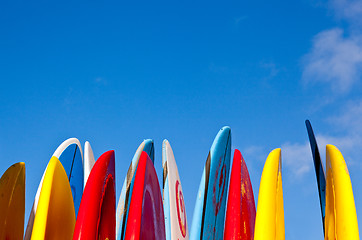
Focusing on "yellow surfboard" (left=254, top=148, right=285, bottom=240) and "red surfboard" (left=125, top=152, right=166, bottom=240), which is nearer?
"red surfboard" (left=125, top=152, right=166, bottom=240)

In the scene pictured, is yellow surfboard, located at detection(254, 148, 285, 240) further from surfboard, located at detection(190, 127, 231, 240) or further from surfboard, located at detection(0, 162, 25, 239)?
surfboard, located at detection(0, 162, 25, 239)

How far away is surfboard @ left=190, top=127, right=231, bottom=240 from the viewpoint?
2559mm

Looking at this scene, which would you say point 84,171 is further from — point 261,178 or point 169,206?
point 261,178

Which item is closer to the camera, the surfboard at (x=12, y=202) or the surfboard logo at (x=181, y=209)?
the surfboard at (x=12, y=202)

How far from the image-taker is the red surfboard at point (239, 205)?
232 centimetres

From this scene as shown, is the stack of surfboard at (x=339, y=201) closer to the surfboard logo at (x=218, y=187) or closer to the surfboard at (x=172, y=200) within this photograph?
the surfboard logo at (x=218, y=187)

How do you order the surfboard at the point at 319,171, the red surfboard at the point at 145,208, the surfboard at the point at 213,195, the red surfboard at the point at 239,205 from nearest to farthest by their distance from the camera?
the red surfboard at the point at 145,208 < the red surfboard at the point at 239,205 < the surfboard at the point at 213,195 < the surfboard at the point at 319,171

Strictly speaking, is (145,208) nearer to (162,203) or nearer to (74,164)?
(162,203)

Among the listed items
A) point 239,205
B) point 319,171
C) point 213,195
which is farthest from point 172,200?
Result: point 319,171

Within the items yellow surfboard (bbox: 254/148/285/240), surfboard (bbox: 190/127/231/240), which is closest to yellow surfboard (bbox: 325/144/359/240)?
yellow surfboard (bbox: 254/148/285/240)

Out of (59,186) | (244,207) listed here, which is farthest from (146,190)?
(244,207)

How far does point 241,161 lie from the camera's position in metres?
2.52

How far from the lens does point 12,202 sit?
7.25 ft

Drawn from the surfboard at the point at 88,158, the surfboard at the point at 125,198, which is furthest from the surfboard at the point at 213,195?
the surfboard at the point at 88,158
